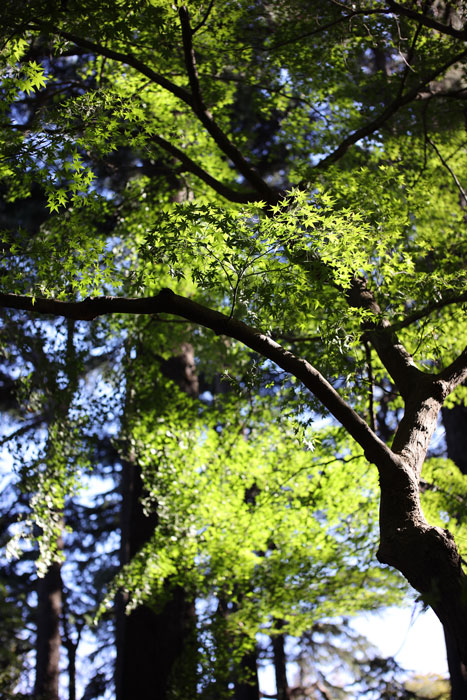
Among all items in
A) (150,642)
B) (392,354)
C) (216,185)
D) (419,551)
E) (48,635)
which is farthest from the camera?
(48,635)

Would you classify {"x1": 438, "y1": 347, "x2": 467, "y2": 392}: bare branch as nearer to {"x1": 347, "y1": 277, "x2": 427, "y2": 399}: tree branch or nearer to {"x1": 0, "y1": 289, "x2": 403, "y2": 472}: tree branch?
{"x1": 347, "y1": 277, "x2": 427, "y2": 399}: tree branch

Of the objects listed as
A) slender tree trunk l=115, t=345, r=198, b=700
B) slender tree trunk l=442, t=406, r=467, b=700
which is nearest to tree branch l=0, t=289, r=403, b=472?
slender tree trunk l=115, t=345, r=198, b=700

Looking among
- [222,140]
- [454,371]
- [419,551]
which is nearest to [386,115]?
[222,140]

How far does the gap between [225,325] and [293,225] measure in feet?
3.16

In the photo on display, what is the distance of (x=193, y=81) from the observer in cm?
695

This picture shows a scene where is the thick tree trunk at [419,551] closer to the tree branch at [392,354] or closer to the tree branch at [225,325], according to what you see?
the tree branch at [225,325]

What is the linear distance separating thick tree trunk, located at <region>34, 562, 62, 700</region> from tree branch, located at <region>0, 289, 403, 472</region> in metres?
11.6

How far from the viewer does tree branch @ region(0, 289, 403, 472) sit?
4812mm

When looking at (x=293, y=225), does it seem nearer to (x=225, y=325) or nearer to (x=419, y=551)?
(x=225, y=325)

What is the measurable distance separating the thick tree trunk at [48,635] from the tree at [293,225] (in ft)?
26.6

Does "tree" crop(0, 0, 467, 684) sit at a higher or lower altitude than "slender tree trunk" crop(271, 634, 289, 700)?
higher

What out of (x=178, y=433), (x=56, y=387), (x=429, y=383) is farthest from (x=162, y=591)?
(x=429, y=383)

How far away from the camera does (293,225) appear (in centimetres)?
511

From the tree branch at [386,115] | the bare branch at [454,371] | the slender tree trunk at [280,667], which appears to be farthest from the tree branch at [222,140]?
the slender tree trunk at [280,667]
